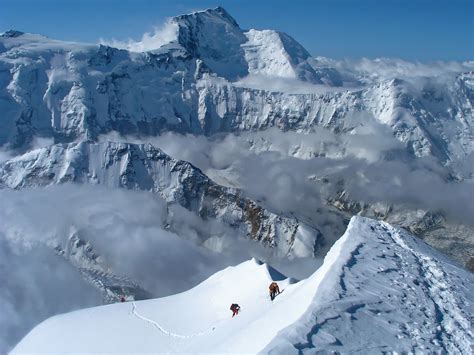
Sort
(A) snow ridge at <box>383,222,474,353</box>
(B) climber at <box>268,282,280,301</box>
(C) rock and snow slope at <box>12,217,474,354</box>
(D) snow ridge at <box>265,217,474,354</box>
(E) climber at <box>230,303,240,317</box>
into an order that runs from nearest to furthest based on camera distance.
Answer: (D) snow ridge at <box>265,217,474,354</box>, (C) rock and snow slope at <box>12,217,474,354</box>, (A) snow ridge at <box>383,222,474,353</box>, (B) climber at <box>268,282,280,301</box>, (E) climber at <box>230,303,240,317</box>

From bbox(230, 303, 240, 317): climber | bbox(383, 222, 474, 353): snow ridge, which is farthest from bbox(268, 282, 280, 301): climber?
bbox(383, 222, 474, 353): snow ridge

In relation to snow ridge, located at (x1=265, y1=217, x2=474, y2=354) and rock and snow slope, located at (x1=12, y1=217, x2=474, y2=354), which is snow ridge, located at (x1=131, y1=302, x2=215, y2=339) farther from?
snow ridge, located at (x1=265, y1=217, x2=474, y2=354)

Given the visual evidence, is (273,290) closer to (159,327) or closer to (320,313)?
(159,327)

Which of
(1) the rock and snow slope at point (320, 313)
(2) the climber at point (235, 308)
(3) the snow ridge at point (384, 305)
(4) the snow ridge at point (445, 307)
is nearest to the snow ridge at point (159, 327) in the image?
(1) the rock and snow slope at point (320, 313)

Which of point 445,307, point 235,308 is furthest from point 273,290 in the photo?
Result: point 445,307

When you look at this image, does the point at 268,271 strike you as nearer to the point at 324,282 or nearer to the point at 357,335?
the point at 324,282

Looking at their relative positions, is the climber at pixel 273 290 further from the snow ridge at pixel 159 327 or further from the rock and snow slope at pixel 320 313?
the snow ridge at pixel 159 327

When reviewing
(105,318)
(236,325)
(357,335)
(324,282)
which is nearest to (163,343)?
(236,325)

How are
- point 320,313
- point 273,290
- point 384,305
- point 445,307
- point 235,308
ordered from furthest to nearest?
point 235,308, point 273,290, point 445,307, point 384,305, point 320,313
